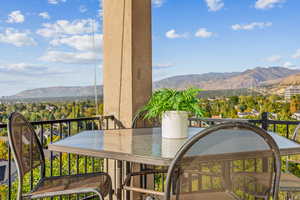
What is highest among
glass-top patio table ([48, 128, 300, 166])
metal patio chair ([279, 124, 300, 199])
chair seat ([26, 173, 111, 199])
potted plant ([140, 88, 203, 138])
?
potted plant ([140, 88, 203, 138])

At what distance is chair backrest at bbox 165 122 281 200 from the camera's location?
3.84ft

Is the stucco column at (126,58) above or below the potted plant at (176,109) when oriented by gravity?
above

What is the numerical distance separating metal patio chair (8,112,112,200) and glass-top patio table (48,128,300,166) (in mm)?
228

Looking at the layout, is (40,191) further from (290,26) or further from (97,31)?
(290,26)

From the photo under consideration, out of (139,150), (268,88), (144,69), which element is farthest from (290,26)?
(139,150)

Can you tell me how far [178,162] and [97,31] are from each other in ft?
10.2

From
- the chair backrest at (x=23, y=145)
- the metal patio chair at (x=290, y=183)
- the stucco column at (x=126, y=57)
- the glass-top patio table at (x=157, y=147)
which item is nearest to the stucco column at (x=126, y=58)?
the stucco column at (x=126, y=57)

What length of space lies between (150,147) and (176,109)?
0.35 m

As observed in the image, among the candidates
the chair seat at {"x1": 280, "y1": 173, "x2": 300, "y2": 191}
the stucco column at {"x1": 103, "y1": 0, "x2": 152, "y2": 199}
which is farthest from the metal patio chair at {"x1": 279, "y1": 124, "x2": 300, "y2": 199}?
the stucco column at {"x1": 103, "y1": 0, "x2": 152, "y2": 199}

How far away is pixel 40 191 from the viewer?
1.80 metres

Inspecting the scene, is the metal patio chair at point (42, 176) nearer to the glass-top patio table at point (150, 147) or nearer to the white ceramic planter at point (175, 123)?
the glass-top patio table at point (150, 147)

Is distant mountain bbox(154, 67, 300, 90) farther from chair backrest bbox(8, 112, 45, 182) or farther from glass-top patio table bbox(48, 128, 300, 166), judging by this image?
chair backrest bbox(8, 112, 45, 182)

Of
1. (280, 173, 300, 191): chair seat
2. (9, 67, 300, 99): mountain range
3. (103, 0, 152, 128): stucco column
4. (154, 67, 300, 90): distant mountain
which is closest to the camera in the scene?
(280, 173, 300, 191): chair seat

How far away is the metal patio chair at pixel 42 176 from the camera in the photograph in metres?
1.75
